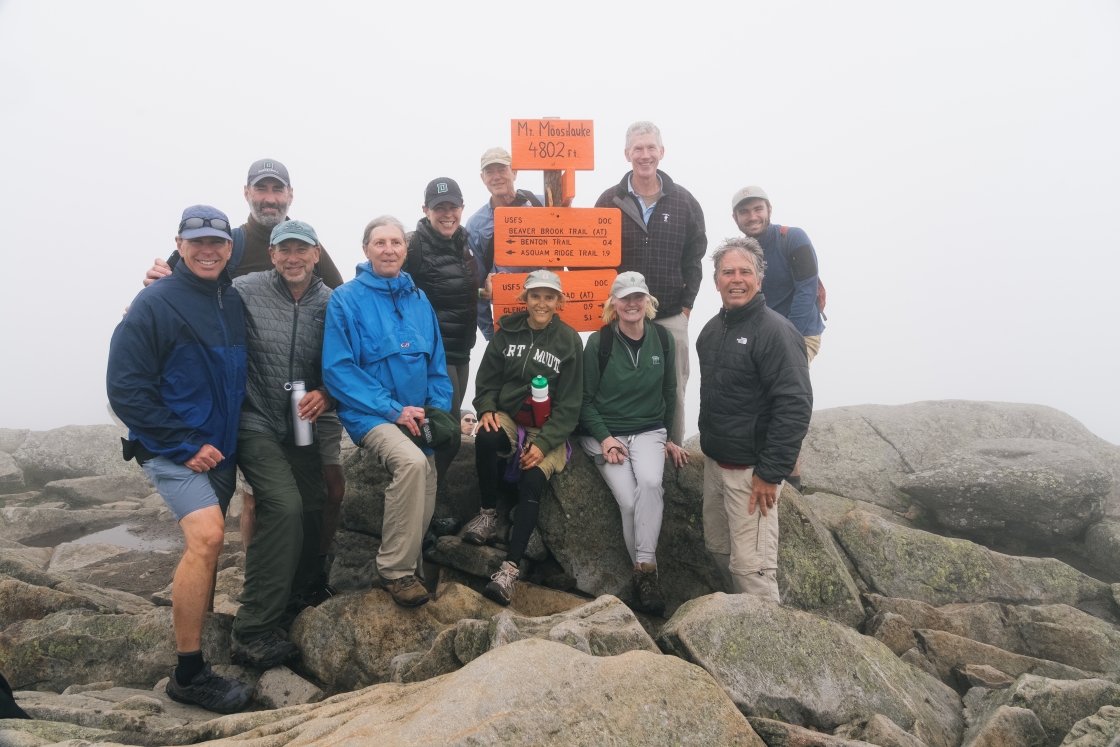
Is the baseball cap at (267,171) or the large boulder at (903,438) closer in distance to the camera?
the baseball cap at (267,171)

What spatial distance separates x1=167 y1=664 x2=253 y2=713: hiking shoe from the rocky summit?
172 millimetres

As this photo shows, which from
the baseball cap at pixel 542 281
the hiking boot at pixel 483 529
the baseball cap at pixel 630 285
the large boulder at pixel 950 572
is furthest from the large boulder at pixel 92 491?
the large boulder at pixel 950 572

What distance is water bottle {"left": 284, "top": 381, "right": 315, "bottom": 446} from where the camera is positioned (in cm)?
676

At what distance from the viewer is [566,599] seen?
309 inches

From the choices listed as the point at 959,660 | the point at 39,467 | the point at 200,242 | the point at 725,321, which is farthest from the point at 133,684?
the point at 39,467

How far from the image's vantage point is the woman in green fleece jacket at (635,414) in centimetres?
769

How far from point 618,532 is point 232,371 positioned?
5.03 meters

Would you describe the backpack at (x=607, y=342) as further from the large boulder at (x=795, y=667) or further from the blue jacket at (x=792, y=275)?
the large boulder at (x=795, y=667)

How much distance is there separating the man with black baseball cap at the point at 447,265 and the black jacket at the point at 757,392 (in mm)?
3420

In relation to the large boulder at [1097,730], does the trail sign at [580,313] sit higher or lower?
higher

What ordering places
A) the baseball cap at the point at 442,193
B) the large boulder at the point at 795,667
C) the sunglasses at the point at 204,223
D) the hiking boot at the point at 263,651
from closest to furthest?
1. the large boulder at the point at 795,667
2. the sunglasses at the point at 204,223
3. the hiking boot at the point at 263,651
4. the baseball cap at the point at 442,193

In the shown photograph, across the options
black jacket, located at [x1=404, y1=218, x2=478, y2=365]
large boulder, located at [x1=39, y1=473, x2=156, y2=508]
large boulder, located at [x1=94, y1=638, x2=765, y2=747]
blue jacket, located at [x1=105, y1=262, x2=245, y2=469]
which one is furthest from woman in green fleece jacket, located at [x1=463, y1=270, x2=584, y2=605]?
large boulder, located at [x1=39, y1=473, x2=156, y2=508]

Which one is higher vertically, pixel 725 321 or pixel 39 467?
pixel 725 321

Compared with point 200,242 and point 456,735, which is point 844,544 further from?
point 200,242
